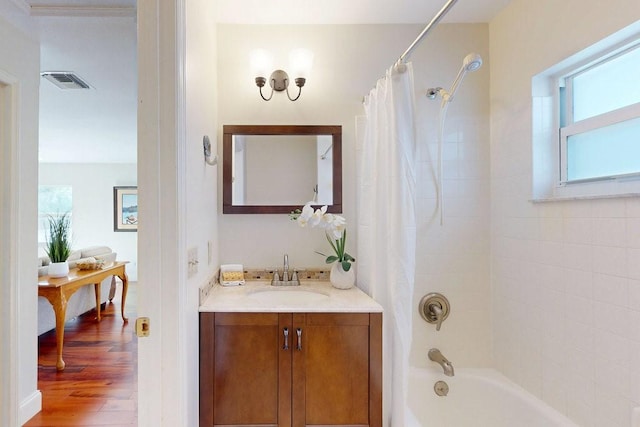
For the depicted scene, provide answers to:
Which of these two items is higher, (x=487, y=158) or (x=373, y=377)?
(x=487, y=158)

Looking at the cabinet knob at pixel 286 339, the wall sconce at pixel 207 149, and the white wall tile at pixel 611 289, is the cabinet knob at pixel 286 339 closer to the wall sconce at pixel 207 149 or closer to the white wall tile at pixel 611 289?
the wall sconce at pixel 207 149

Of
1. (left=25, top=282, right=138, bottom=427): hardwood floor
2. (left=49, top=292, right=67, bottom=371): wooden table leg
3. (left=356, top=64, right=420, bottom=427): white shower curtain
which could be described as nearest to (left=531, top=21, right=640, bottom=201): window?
(left=356, top=64, right=420, bottom=427): white shower curtain

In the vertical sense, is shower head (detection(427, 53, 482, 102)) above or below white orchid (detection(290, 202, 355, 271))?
above

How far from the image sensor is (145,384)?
1.12 meters

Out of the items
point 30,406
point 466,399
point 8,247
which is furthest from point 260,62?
point 30,406

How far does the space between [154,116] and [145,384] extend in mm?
911

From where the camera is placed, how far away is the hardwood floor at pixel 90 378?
2031mm

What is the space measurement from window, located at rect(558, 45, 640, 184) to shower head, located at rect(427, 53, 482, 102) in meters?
0.48

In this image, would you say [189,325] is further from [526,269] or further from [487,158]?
[487,158]

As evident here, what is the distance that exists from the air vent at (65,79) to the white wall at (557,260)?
10.2 ft

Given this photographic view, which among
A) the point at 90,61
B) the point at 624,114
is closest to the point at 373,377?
the point at 624,114

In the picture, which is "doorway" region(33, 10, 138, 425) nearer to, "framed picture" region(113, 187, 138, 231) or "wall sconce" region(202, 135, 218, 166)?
"framed picture" region(113, 187, 138, 231)

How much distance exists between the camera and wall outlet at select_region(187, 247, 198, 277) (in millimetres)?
1248

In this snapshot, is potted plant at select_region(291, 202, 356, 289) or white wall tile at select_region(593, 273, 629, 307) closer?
white wall tile at select_region(593, 273, 629, 307)
